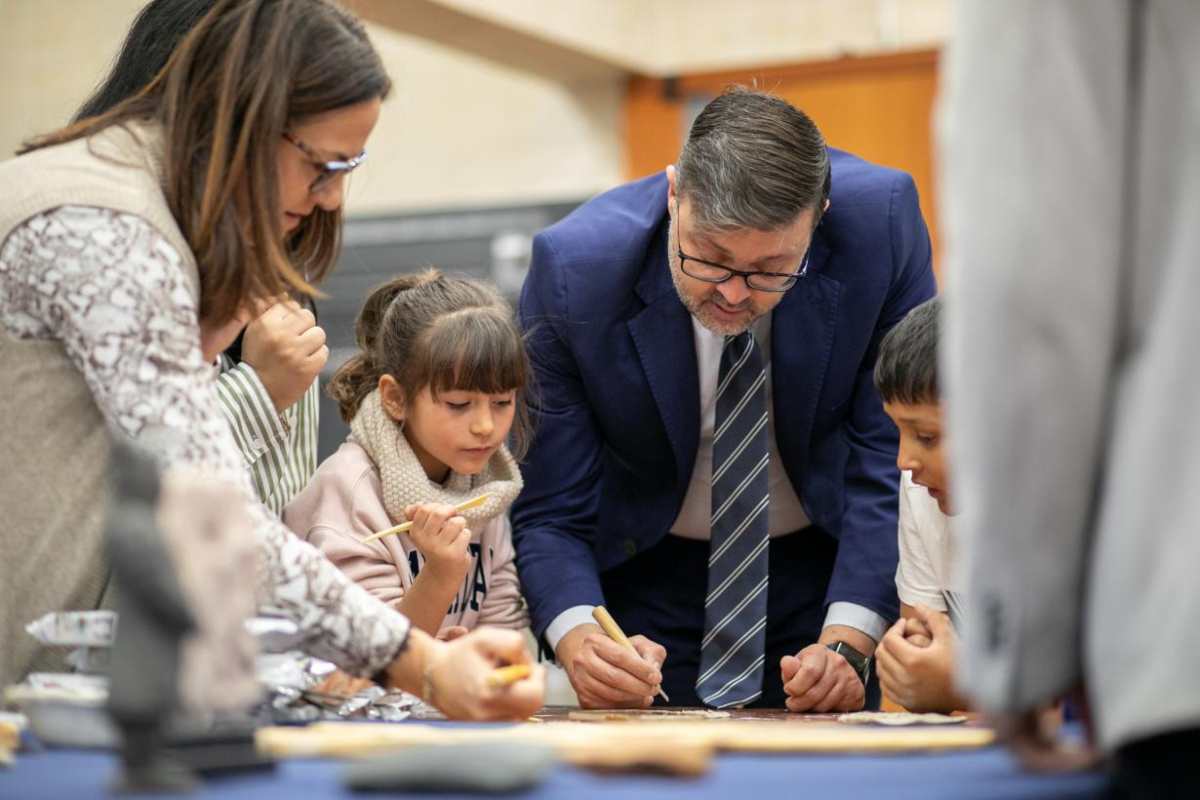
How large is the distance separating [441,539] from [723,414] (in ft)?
1.83

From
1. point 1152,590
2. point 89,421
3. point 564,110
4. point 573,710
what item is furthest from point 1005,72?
point 564,110

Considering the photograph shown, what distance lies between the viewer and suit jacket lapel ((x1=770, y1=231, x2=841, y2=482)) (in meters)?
2.44

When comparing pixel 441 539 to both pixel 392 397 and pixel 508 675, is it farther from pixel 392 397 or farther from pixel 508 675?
pixel 508 675

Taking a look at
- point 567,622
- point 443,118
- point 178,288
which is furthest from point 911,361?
point 443,118

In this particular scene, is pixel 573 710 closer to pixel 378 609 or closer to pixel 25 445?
pixel 378 609

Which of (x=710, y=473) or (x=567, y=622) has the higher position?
(x=710, y=473)

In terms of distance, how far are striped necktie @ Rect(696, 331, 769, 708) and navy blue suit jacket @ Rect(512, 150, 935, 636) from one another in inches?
2.1

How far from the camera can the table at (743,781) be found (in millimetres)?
1062

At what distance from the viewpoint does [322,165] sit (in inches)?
66.5

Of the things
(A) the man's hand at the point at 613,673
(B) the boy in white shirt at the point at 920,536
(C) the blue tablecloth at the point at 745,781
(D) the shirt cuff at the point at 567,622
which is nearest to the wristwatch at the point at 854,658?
(B) the boy in white shirt at the point at 920,536

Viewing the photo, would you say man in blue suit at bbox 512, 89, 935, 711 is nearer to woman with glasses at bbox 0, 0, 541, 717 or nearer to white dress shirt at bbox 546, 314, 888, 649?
white dress shirt at bbox 546, 314, 888, 649

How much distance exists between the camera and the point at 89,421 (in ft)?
5.15

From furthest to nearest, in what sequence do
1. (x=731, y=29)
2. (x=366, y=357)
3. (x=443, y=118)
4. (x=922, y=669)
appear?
(x=443, y=118), (x=731, y=29), (x=366, y=357), (x=922, y=669)

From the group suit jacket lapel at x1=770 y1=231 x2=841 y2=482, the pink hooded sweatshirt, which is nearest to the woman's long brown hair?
the pink hooded sweatshirt
